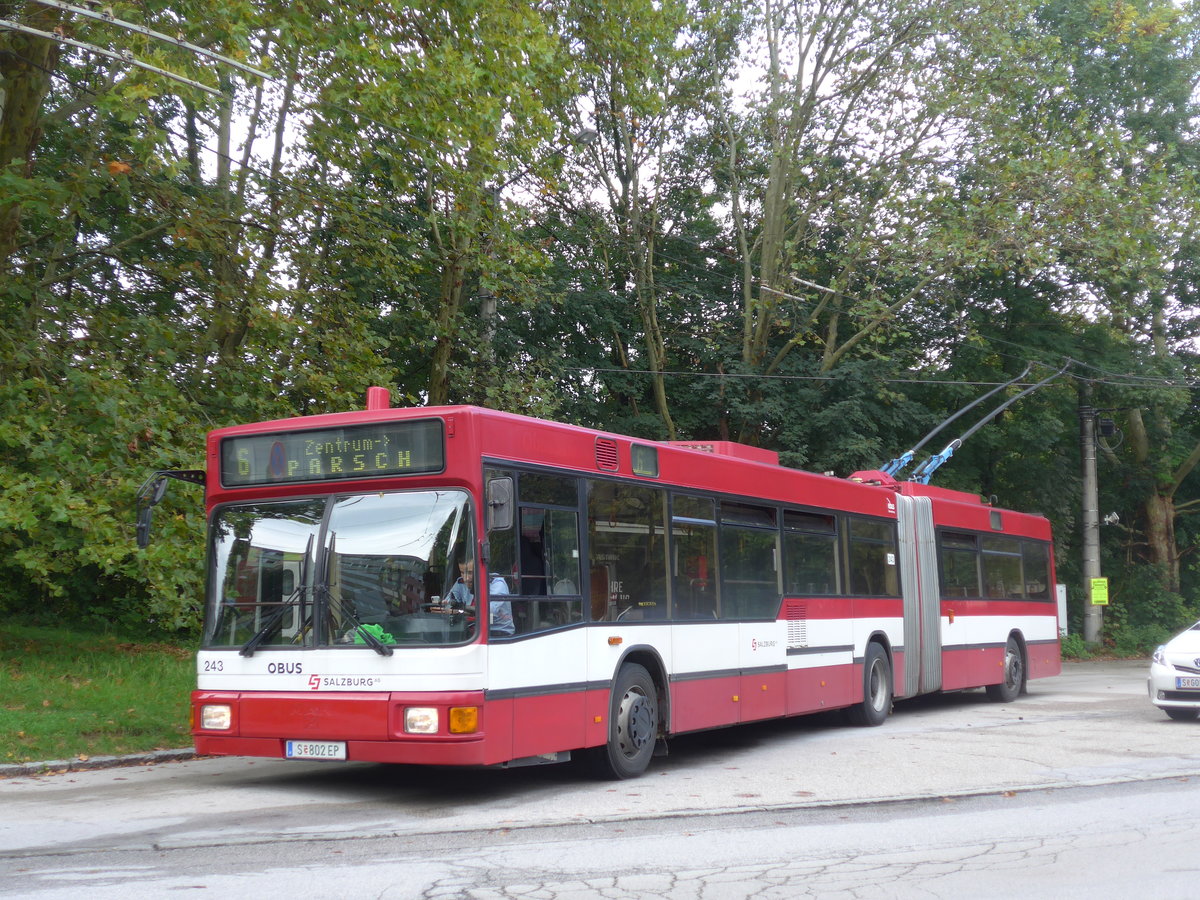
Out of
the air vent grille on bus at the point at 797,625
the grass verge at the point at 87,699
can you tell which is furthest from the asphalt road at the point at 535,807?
the air vent grille on bus at the point at 797,625

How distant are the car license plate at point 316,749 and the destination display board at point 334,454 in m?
1.90

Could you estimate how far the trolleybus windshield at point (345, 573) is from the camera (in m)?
8.68

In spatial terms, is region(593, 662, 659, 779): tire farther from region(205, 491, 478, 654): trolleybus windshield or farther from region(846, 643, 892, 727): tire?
region(846, 643, 892, 727): tire

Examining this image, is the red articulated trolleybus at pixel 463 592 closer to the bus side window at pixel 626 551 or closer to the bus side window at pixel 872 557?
the bus side window at pixel 626 551

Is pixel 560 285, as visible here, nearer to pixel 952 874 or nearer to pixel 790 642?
pixel 790 642

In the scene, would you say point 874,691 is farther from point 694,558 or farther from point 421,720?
point 421,720

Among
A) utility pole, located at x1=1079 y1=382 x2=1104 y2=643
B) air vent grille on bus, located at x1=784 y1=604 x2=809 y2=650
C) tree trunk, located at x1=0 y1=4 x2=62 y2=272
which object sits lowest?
air vent grille on bus, located at x1=784 y1=604 x2=809 y2=650

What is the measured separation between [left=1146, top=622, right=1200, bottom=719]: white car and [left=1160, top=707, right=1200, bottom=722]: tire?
0.44ft

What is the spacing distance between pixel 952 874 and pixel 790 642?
676 centimetres

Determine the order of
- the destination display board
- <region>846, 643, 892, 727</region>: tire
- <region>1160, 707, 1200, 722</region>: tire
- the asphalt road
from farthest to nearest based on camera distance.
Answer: <region>1160, 707, 1200, 722</region>: tire
<region>846, 643, 892, 727</region>: tire
the destination display board
the asphalt road

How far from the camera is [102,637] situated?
2056cm

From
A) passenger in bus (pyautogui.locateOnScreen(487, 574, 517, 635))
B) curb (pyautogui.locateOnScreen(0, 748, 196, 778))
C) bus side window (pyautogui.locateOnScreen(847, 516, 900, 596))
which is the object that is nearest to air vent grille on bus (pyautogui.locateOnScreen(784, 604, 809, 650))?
bus side window (pyautogui.locateOnScreen(847, 516, 900, 596))

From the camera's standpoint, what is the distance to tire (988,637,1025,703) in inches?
762

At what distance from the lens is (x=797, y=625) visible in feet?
44.4
